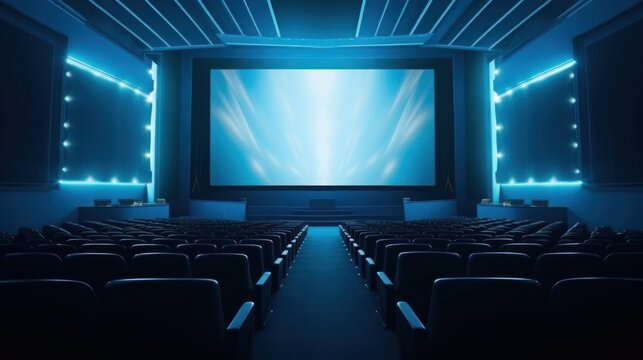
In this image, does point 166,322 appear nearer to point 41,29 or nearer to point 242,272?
point 242,272

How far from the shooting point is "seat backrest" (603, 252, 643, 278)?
2531 millimetres

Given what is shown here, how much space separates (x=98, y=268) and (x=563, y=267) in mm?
2814

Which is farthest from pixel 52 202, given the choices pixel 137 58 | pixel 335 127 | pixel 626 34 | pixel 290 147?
pixel 626 34

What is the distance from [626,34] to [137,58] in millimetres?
14231

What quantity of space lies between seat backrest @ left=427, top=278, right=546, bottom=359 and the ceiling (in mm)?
12166

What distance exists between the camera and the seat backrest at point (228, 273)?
278 cm

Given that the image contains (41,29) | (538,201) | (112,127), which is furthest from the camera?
(112,127)

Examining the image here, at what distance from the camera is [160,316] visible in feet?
5.31

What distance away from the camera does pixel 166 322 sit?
63.9 inches

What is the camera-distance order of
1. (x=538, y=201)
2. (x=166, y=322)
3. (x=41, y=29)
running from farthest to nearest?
(x=538, y=201) → (x=41, y=29) → (x=166, y=322)

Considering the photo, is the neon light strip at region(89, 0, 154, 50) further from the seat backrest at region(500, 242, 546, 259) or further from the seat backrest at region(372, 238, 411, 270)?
the seat backrest at region(500, 242, 546, 259)

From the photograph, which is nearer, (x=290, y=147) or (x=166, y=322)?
(x=166, y=322)

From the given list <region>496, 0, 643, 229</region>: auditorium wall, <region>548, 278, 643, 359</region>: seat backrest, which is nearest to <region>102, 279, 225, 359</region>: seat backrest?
<region>548, 278, 643, 359</region>: seat backrest

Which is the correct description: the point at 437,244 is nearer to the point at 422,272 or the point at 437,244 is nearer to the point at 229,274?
the point at 422,272
